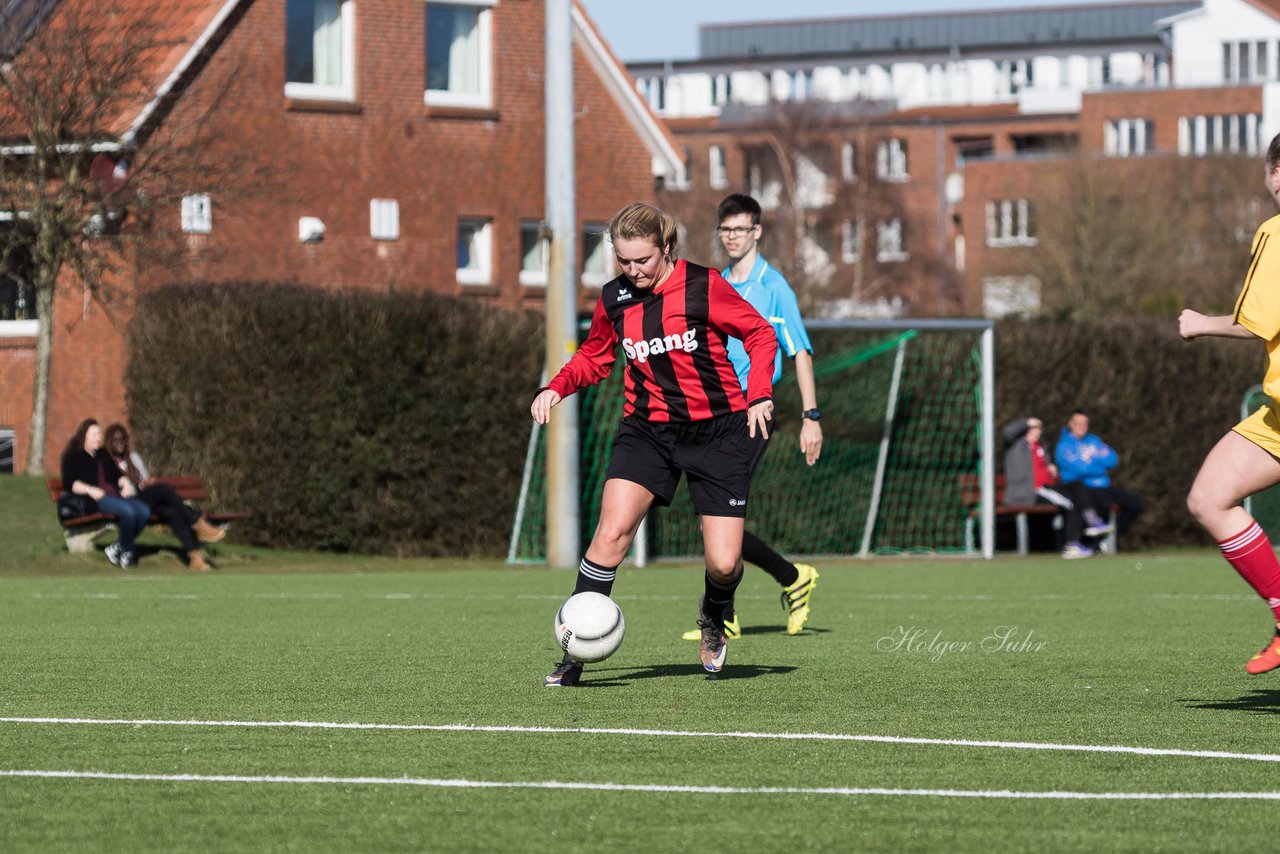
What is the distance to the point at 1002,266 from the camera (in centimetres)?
7444

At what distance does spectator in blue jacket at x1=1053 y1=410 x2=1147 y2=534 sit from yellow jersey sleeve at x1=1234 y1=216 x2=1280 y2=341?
15472mm

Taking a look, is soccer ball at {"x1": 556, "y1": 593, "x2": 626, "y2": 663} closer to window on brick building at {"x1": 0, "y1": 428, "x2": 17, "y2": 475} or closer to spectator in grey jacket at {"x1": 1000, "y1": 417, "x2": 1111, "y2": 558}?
spectator in grey jacket at {"x1": 1000, "y1": 417, "x2": 1111, "y2": 558}

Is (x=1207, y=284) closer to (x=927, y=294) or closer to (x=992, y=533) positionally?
(x=927, y=294)

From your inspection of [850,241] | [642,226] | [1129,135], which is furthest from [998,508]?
[1129,135]

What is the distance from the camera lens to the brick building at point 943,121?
77500 millimetres

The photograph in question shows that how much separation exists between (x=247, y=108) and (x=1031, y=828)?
25.8 meters

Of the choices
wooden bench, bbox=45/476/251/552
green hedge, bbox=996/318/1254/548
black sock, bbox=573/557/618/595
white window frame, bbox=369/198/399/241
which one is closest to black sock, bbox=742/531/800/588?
black sock, bbox=573/557/618/595

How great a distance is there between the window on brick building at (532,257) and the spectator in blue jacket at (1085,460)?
12.9 metres

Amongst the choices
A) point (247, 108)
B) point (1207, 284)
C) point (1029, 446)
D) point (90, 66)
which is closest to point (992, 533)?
point (1029, 446)

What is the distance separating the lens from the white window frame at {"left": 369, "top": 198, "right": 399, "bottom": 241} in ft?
103

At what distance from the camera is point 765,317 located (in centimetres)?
1082

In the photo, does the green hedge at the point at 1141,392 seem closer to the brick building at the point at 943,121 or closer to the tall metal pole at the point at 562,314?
the tall metal pole at the point at 562,314

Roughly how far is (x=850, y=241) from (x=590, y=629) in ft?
260

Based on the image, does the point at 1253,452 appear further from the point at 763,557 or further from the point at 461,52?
the point at 461,52
